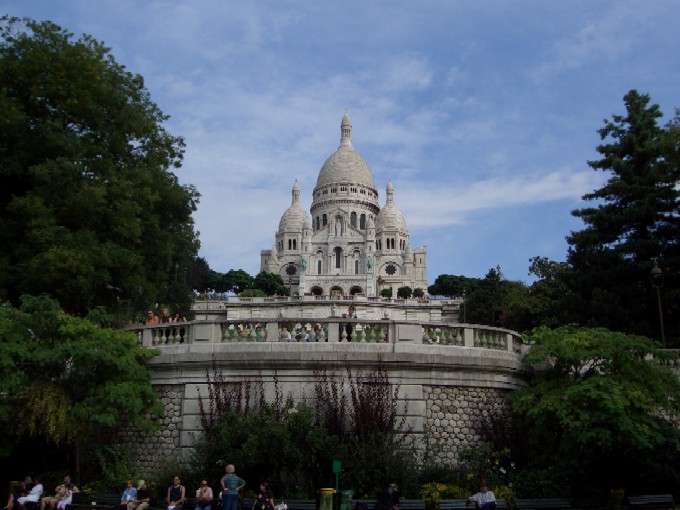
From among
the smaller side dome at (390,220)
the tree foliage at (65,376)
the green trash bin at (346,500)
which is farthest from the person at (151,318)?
the smaller side dome at (390,220)

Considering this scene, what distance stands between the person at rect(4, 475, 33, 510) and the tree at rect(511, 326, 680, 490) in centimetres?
1066

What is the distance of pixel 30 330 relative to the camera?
715 inches

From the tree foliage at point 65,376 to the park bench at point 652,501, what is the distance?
33.5ft

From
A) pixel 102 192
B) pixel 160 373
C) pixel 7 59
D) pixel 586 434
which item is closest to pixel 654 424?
pixel 586 434

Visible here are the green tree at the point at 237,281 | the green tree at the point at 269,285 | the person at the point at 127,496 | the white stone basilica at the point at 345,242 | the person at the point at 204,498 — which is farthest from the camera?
the white stone basilica at the point at 345,242

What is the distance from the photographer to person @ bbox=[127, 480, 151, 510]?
50.6 feet

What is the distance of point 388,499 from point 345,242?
5001 inches

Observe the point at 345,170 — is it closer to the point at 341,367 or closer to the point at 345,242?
the point at 345,242

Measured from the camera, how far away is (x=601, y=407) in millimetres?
16703

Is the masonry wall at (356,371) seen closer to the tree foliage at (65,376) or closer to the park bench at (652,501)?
the tree foliage at (65,376)

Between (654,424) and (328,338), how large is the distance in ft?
23.3

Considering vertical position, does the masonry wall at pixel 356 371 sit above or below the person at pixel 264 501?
above

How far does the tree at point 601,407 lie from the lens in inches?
653

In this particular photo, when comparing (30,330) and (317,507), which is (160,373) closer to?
(30,330)
